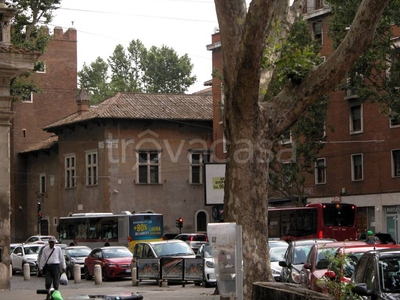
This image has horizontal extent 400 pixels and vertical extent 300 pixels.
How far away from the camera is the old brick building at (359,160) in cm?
5145

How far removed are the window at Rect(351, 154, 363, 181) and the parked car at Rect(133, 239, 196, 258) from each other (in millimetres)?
21641

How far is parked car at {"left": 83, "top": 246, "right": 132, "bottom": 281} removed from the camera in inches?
1513

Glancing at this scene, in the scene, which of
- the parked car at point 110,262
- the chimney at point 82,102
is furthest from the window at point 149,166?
Result: the parked car at point 110,262

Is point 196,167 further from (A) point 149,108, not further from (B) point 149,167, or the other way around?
(A) point 149,108

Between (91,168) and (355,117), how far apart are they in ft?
67.5

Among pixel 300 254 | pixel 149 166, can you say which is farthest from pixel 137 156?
pixel 300 254

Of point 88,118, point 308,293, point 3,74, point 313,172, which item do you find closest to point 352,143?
point 313,172

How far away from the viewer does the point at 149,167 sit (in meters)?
65.7

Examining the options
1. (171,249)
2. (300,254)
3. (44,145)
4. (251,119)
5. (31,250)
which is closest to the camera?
(251,119)

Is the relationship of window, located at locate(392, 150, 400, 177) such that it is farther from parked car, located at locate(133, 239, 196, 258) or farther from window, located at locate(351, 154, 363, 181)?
parked car, located at locate(133, 239, 196, 258)

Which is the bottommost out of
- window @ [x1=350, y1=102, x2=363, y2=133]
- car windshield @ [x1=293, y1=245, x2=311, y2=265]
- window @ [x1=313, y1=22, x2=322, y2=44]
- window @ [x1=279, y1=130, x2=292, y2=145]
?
car windshield @ [x1=293, y1=245, x2=311, y2=265]

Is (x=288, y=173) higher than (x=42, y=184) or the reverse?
the reverse

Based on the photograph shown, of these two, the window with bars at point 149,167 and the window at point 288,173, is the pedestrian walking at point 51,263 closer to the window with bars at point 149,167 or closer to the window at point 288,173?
the window at point 288,173

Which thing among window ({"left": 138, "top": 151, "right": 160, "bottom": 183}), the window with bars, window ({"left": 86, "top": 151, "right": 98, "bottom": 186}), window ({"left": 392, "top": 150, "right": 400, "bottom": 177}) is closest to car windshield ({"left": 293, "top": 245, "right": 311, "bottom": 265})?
window ({"left": 392, "top": 150, "right": 400, "bottom": 177})
